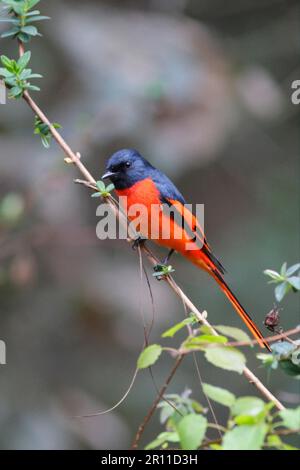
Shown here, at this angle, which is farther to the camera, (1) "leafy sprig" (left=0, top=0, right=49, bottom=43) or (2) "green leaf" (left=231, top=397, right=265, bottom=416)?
(1) "leafy sprig" (left=0, top=0, right=49, bottom=43)

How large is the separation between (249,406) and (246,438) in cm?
9

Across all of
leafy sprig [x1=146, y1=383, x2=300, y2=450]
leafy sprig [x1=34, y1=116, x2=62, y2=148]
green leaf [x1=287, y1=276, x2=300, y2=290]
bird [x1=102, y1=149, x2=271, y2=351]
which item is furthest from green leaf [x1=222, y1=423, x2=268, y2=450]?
bird [x1=102, y1=149, x2=271, y2=351]

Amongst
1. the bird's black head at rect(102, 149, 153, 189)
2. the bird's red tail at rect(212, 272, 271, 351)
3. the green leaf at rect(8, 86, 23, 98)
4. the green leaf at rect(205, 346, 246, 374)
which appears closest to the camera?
the green leaf at rect(205, 346, 246, 374)

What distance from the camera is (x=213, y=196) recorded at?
9078 millimetres

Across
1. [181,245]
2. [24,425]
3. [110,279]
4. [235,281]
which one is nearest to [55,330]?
[110,279]

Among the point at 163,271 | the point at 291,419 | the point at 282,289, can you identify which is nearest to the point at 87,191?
the point at 163,271

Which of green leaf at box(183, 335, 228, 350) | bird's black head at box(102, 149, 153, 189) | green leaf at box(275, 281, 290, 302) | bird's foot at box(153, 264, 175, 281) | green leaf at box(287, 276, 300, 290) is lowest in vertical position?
green leaf at box(183, 335, 228, 350)

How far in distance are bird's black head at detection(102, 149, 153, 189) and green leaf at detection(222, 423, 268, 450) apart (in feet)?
10.2

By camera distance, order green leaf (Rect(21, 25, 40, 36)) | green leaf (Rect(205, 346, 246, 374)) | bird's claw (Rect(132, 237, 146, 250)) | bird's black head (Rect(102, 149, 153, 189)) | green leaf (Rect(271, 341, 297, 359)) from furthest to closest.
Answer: bird's black head (Rect(102, 149, 153, 189)), bird's claw (Rect(132, 237, 146, 250)), green leaf (Rect(21, 25, 40, 36)), green leaf (Rect(271, 341, 297, 359)), green leaf (Rect(205, 346, 246, 374))

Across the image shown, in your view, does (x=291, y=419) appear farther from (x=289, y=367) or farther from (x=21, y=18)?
(x=21, y=18)

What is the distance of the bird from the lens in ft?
15.6

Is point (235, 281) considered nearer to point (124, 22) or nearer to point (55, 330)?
point (55, 330)

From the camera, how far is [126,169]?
15.9 ft

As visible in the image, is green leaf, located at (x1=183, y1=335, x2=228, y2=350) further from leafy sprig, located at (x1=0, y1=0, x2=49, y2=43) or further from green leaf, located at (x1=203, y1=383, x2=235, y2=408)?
leafy sprig, located at (x1=0, y1=0, x2=49, y2=43)
